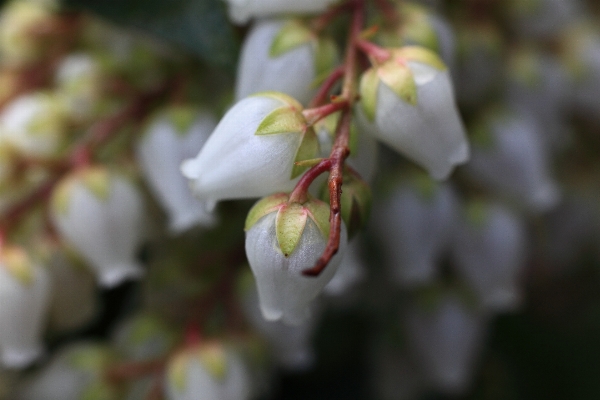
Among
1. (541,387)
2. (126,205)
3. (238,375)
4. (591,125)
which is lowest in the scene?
(541,387)

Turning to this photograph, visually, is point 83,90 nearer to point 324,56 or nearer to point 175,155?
point 175,155

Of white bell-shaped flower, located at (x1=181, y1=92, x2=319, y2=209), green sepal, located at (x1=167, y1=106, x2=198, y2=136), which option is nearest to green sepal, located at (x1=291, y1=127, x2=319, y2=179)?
white bell-shaped flower, located at (x1=181, y1=92, x2=319, y2=209)

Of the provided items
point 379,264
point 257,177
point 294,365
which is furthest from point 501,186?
point 257,177

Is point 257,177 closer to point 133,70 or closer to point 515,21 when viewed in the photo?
point 133,70

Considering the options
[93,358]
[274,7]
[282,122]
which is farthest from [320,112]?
[93,358]

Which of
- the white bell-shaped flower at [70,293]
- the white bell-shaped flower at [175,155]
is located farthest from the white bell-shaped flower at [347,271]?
the white bell-shaped flower at [70,293]

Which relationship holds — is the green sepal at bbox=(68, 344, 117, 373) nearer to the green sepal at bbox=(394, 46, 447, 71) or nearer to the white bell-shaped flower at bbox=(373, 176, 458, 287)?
the white bell-shaped flower at bbox=(373, 176, 458, 287)

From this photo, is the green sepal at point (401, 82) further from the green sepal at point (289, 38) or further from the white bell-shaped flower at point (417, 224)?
the white bell-shaped flower at point (417, 224)
